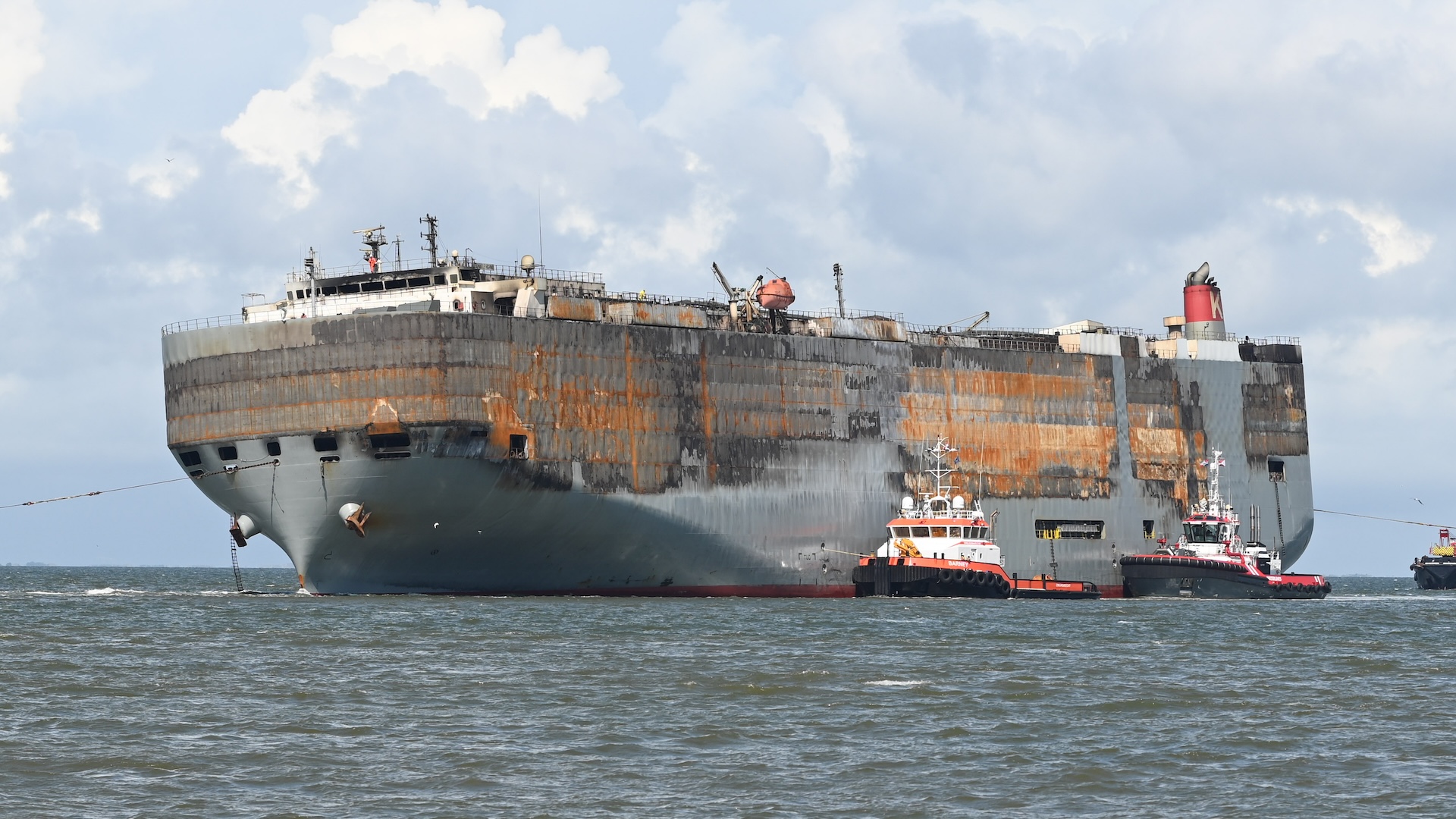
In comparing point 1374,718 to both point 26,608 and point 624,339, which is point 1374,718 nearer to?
point 624,339

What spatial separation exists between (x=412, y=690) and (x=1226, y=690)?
19252 millimetres

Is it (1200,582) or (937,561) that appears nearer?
(937,561)

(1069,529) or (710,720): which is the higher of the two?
(1069,529)

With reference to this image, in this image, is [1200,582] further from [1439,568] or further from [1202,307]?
[1439,568]

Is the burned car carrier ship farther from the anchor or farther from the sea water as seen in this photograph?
the sea water

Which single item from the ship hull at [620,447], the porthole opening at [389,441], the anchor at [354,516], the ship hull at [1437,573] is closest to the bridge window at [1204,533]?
the ship hull at [620,447]

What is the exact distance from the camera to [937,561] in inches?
3285

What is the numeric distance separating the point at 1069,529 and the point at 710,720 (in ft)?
214

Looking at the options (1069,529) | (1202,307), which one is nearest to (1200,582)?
(1069,529)

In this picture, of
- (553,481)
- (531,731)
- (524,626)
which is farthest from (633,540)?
(531,731)

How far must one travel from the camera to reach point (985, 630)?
207 feet

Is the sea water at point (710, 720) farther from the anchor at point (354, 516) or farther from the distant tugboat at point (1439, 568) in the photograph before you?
the distant tugboat at point (1439, 568)

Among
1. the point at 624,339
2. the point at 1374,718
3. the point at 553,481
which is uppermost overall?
the point at 624,339

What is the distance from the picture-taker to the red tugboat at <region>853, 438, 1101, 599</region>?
82938 mm
